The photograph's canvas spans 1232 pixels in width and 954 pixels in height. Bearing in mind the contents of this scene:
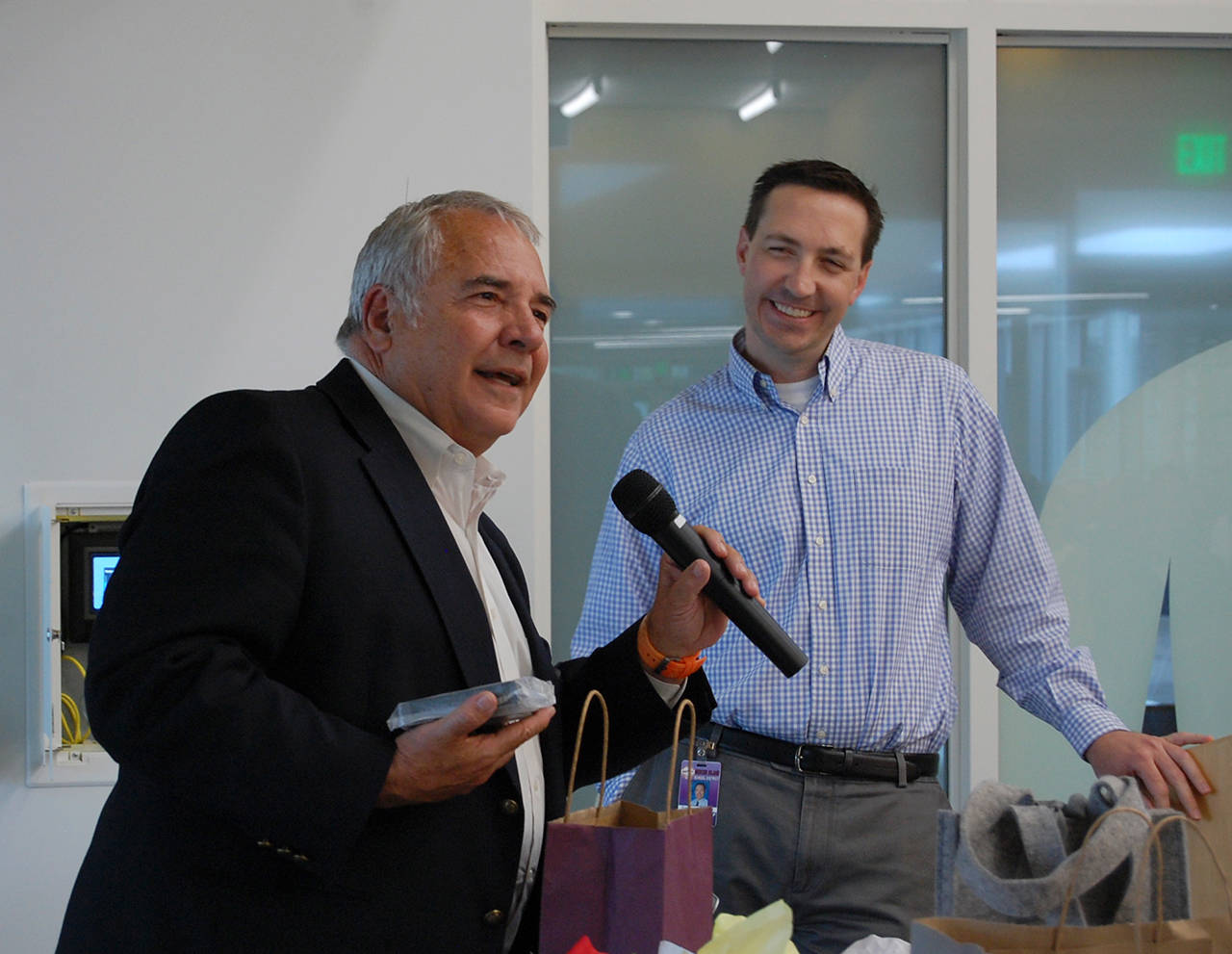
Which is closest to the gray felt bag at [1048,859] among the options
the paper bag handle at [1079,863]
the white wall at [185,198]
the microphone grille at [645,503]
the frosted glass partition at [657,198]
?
the paper bag handle at [1079,863]

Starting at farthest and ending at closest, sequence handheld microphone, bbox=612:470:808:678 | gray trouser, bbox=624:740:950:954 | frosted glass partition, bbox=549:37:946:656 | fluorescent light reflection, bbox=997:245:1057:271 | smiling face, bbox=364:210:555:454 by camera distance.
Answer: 1. fluorescent light reflection, bbox=997:245:1057:271
2. frosted glass partition, bbox=549:37:946:656
3. gray trouser, bbox=624:740:950:954
4. smiling face, bbox=364:210:555:454
5. handheld microphone, bbox=612:470:808:678

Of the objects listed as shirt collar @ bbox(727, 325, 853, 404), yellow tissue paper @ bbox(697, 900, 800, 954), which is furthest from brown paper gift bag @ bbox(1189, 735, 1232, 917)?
shirt collar @ bbox(727, 325, 853, 404)

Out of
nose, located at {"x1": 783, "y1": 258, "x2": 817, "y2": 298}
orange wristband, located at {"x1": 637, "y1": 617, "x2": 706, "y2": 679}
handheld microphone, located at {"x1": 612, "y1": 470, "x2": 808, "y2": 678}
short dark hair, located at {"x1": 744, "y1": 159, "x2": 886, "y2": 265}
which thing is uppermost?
short dark hair, located at {"x1": 744, "y1": 159, "x2": 886, "y2": 265}

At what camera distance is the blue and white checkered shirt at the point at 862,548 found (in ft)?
6.88

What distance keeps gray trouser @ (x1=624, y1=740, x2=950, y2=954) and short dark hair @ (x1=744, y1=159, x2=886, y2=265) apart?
3.40ft

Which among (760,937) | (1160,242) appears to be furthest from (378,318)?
(1160,242)

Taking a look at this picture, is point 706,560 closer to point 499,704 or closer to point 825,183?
point 499,704

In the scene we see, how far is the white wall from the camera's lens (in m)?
2.93

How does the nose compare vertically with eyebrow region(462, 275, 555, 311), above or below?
above

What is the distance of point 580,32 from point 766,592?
1.78 meters

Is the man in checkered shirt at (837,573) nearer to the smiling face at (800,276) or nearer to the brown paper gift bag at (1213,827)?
the smiling face at (800,276)

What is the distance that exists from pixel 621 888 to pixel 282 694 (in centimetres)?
40

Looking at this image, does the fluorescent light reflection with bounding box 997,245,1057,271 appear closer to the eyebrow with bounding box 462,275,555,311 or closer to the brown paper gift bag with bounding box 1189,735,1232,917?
the eyebrow with bounding box 462,275,555,311

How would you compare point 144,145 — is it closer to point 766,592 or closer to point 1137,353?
point 766,592
